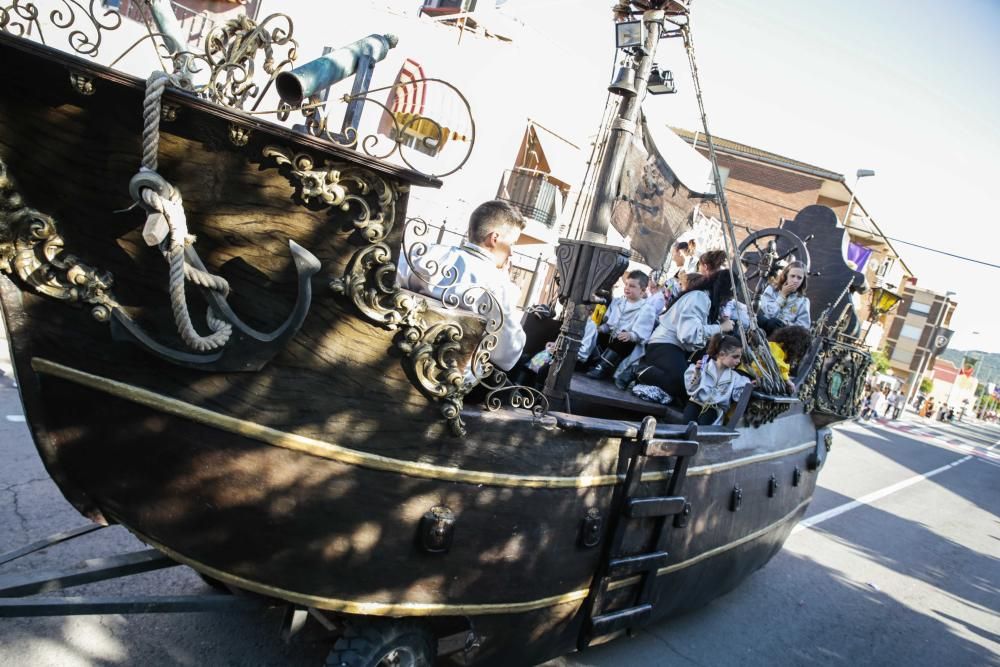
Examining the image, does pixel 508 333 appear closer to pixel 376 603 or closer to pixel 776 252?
pixel 376 603

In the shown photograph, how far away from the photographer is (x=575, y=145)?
1920 cm

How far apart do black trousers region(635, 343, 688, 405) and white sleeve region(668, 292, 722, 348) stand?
11 centimetres

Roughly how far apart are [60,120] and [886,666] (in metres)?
5.91

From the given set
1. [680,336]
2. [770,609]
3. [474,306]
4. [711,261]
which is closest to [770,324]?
[711,261]

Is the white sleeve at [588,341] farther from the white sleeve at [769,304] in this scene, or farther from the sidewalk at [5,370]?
the sidewalk at [5,370]

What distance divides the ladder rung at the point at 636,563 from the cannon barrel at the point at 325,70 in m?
2.37

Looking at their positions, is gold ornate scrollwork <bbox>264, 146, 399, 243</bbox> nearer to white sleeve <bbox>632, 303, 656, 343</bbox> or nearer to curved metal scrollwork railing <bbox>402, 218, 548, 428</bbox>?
curved metal scrollwork railing <bbox>402, 218, 548, 428</bbox>

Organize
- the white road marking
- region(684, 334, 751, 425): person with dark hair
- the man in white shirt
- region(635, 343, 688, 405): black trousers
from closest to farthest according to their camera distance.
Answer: the man in white shirt < region(684, 334, 751, 425): person with dark hair < region(635, 343, 688, 405): black trousers < the white road marking

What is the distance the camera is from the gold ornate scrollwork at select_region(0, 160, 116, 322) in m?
1.92

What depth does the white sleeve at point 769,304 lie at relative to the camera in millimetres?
5922

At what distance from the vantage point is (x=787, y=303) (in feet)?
19.4

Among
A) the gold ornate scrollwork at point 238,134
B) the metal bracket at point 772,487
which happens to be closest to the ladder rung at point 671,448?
the metal bracket at point 772,487

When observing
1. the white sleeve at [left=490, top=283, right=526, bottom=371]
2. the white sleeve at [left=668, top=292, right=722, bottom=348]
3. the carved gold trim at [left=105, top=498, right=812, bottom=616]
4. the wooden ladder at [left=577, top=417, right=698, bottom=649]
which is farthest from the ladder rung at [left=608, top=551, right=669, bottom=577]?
the white sleeve at [left=668, top=292, right=722, bottom=348]

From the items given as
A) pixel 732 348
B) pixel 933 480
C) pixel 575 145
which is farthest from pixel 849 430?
pixel 732 348
